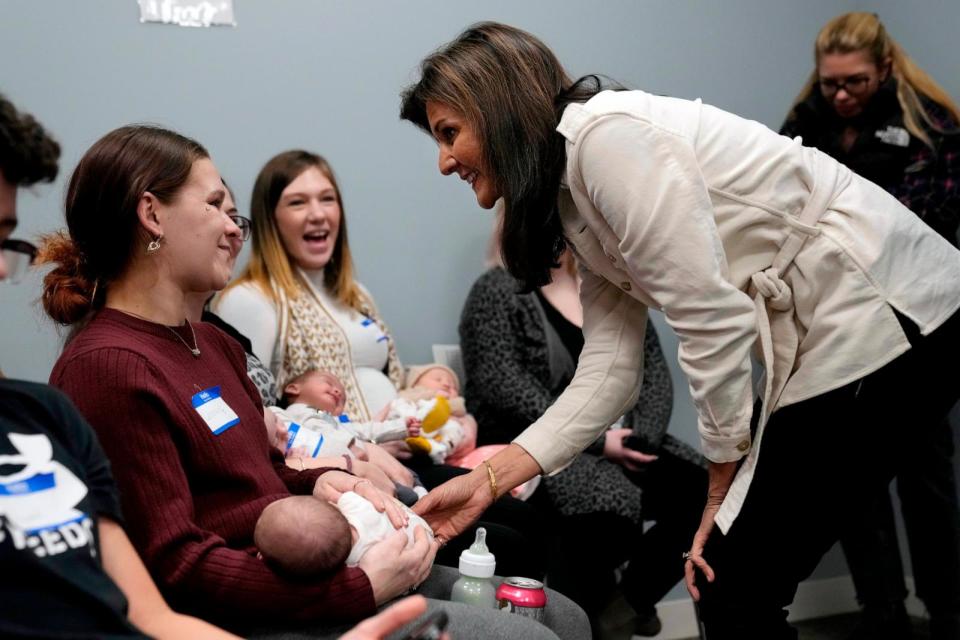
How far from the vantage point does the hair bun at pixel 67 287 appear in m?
1.63

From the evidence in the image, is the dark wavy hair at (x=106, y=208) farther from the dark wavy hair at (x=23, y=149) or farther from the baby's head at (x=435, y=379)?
the baby's head at (x=435, y=379)

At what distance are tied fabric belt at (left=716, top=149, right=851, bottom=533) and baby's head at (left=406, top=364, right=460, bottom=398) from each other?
1.36 m

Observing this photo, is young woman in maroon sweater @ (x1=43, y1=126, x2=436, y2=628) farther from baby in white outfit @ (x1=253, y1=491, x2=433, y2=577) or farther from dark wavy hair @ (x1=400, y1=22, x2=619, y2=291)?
dark wavy hair @ (x1=400, y1=22, x2=619, y2=291)

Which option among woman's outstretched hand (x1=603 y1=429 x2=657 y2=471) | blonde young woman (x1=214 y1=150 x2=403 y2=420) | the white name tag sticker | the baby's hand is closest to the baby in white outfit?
the white name tag sticker

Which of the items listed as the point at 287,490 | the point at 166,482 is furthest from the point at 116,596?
the point at 287,490

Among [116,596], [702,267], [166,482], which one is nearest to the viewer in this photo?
[116,596]

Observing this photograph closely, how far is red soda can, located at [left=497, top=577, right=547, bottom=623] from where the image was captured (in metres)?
1.68

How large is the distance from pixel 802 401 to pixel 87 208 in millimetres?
1279

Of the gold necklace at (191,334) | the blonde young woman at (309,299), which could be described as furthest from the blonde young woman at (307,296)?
the gold necklace at (191,334)

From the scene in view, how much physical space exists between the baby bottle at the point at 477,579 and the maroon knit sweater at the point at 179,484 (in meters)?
0.29

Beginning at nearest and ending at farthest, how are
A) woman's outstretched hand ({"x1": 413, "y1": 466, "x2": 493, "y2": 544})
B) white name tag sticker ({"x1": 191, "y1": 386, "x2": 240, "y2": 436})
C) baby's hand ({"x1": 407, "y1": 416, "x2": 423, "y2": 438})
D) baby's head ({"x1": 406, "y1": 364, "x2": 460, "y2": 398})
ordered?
white name tag sticker ({"x1": 191, "y1": 386, "x2": 240, "y2": 436}) → woman's outstretched hand ({"x1": 413, "y1": 466, "x2": 493, "y2": 544}) → baby's hand ({"x1": 407, "y1": 416, "x2": 423, "y2": 438}) → baby's head ({"x1": 406, "y1": 364, "x2": 460, "y2": 398})

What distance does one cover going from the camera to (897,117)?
3.36 meters

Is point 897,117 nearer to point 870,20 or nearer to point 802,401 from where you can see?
point 870,20

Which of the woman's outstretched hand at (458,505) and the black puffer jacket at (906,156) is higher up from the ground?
the black puffer jacket at (906,156)
